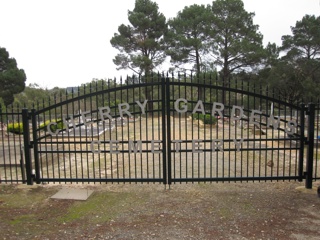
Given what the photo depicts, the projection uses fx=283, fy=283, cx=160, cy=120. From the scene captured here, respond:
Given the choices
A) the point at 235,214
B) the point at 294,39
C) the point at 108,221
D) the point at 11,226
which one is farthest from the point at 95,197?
the point at 294,39

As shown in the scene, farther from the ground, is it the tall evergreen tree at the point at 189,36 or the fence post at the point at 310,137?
the tall evergreen tree at the point at 189,36

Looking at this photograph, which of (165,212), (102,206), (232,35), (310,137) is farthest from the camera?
(232,35)

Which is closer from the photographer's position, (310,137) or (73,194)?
(310,137)

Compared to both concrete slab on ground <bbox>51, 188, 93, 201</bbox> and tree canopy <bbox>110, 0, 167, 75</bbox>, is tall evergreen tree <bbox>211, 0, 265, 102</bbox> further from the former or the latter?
concrete slab on ground <bbox>51, 188, 93, 201</bbox>

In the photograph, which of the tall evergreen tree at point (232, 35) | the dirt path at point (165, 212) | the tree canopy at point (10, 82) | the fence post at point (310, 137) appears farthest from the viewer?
the tree canopy at point (10, 82)

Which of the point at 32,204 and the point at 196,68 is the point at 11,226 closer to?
the point at 32,204

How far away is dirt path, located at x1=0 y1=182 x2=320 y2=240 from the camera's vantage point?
411 centimetres

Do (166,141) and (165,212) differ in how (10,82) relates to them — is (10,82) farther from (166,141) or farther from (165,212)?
(165,212)

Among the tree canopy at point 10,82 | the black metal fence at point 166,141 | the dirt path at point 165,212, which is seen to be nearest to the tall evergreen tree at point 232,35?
the black metal fence at point 166,141

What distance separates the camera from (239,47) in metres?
26.2

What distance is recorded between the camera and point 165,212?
482cm

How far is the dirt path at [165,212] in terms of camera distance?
13.5 feet

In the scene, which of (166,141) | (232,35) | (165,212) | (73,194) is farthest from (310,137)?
(232,35)

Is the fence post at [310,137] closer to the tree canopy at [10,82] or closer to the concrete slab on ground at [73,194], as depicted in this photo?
the concrete slab on ground at [73,194]
